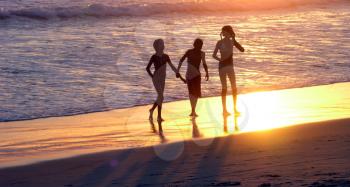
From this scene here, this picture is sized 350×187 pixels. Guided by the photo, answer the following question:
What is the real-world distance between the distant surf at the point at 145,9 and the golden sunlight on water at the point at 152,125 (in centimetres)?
2185

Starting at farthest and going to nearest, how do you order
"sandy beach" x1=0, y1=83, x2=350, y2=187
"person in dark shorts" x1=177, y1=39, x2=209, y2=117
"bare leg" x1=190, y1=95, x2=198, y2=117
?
1. "person in dark shorts" x1=177, y1=39, x2=209, y2=117
2. "bare leg" x1=190, y1=95, x2=198, y2=117
3. "sandy beach" x1=0, y1=83, x2=350, y2=187

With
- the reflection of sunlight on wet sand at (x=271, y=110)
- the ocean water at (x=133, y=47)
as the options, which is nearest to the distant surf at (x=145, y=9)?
the ocean water at (x=133, y=47)

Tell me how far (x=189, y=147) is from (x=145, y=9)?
102 ft

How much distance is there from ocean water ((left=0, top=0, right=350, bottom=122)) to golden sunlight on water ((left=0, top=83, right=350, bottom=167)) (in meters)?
1.06

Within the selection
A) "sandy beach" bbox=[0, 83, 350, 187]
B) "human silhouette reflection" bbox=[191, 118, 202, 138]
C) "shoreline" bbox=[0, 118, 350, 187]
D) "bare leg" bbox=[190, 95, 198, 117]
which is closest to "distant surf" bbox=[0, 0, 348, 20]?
"sandy beach" bbox=[0, 83, 350, 187]

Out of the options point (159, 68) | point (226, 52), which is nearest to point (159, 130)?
point (159, 68)

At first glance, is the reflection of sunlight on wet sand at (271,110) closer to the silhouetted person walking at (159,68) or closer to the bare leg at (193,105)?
the bare leg at (193,105)

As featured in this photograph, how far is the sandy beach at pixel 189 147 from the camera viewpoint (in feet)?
26.7

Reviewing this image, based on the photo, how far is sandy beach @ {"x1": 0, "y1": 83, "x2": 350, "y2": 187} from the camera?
321 inches

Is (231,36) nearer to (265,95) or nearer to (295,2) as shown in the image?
(265,95)

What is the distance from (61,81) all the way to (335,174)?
39.4ft

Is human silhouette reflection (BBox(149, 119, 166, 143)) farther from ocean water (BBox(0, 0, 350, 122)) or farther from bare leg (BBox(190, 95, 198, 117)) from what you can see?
ocean water (BBox(0, 0, 350, 122))

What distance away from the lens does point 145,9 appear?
41.0 metres

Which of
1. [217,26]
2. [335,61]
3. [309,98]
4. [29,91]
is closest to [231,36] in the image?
[309,98]
